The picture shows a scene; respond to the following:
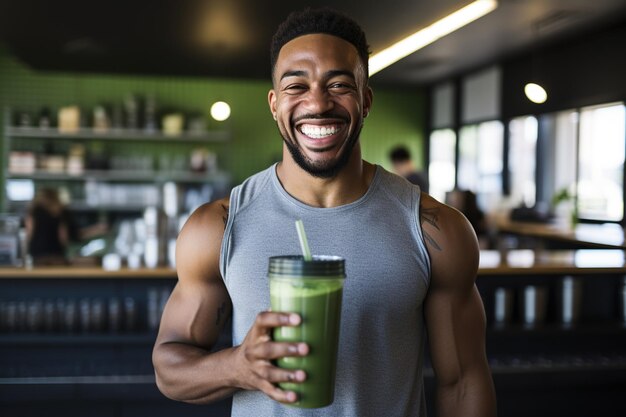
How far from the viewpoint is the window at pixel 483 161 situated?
29.4 ft

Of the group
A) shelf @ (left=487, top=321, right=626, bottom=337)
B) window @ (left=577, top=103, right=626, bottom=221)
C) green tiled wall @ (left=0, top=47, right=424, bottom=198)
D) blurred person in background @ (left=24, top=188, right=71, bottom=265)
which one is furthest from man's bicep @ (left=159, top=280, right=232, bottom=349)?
green tiled wall @ (left=0, top=47, right=424, bottom=198)

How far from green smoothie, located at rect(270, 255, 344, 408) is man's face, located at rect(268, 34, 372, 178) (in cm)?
34

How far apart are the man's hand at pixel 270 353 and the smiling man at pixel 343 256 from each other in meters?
0.19

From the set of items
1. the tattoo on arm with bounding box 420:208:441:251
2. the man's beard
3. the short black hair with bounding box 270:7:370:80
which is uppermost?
the short black hair with bounding box 270:7:370:80

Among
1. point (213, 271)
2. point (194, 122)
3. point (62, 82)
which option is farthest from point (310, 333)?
point (62, 82)

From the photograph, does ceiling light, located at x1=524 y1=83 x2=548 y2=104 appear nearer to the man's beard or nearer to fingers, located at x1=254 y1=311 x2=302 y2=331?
the man's beard

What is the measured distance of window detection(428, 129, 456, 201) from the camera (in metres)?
10.5

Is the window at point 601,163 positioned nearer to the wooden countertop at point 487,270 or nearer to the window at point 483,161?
the window at point 483,161

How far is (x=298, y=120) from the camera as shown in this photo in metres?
1.42

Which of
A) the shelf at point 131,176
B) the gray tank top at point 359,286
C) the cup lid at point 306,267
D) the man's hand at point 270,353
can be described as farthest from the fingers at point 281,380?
the shelf at point 131,176

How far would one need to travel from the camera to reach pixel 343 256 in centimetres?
144

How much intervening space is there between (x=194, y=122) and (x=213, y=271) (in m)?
8.36

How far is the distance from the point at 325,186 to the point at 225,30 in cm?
540

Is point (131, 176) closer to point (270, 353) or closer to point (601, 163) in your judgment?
point (601, 163)
